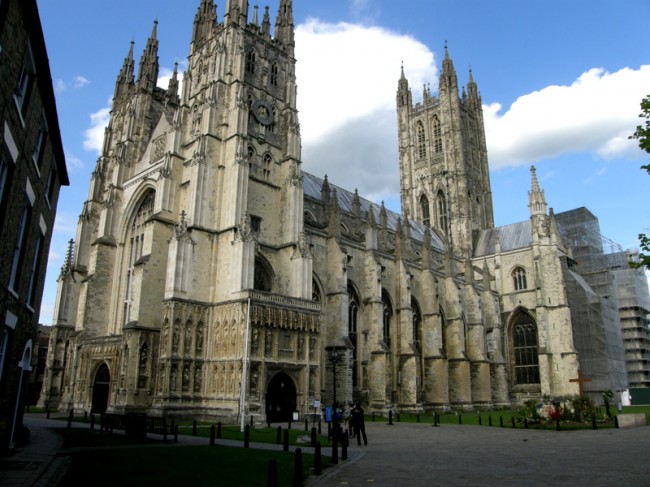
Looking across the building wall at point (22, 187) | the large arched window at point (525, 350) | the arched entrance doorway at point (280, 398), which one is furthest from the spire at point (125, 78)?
the large arched window at point (525, 350)

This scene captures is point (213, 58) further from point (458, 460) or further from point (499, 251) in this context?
point (499, 251)

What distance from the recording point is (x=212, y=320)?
29812mm

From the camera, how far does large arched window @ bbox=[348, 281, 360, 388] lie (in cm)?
Result: 3762

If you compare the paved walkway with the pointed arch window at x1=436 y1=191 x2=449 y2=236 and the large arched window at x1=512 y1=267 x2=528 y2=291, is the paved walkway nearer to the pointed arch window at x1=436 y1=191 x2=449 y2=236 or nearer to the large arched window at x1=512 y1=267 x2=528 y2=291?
the large arched window at x1=512 y1=267 x2=528 y2=291

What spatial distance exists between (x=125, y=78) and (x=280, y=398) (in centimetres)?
3234

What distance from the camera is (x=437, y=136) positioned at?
228 ft

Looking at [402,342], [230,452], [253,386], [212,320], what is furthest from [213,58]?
[230,452]

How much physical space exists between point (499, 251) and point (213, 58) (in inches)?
1550

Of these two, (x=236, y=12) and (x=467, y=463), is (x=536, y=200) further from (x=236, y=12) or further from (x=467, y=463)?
(x=467, y=463)

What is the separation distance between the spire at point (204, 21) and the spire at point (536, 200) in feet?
129

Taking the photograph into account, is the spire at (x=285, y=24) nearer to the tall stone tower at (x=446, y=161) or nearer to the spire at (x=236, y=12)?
the spire at (x=236, y=12)

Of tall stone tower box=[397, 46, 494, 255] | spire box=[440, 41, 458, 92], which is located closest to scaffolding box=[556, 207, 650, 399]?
tall stone tower box=[397, 46, 494, 255]

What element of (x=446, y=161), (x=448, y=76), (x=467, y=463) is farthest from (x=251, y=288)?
(x=448, y=76)

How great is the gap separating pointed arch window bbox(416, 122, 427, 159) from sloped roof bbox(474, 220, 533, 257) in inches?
524
